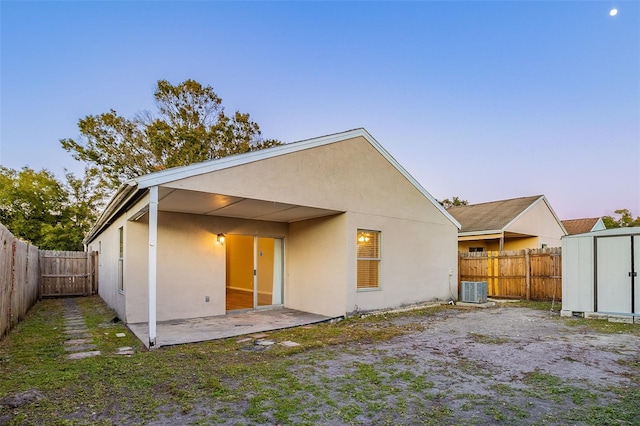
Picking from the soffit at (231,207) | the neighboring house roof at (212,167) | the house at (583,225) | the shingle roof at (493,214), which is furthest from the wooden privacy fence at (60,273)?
the house at (583,225)

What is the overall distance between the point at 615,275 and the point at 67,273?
18417mm

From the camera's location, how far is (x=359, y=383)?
402 centimetres

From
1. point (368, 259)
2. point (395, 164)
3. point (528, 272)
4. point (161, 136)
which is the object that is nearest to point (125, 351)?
point (368, 259)

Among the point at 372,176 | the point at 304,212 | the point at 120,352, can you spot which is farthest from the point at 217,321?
the point at 372,176

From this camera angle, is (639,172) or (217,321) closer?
(217,321)

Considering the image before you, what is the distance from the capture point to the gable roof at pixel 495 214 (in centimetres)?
1527

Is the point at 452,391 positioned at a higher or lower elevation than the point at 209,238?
lower

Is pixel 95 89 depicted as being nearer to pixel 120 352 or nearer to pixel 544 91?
pixel 120 352

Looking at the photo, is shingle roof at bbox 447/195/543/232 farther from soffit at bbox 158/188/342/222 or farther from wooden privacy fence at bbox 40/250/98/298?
wooden privacy fence at bbox 40/250/98/298

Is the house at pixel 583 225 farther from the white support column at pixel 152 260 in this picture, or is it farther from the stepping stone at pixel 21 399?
the stepping stone at pixel 21 399

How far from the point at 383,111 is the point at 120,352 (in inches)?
459

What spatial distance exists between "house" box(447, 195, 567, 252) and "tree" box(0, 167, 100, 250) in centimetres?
2199

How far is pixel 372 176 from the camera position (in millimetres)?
9266

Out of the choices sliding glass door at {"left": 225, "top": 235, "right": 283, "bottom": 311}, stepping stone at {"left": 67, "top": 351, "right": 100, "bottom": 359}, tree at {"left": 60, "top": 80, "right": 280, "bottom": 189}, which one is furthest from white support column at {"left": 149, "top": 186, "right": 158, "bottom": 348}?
tree at {"left": 60, "top": 80, "right": 280, "bottom": 189}
